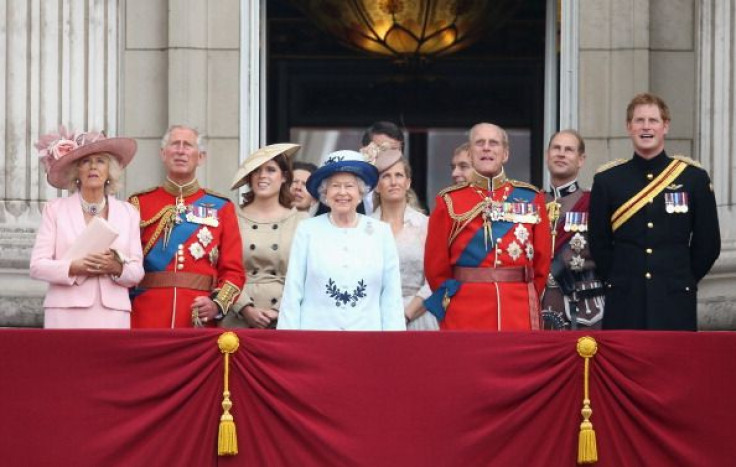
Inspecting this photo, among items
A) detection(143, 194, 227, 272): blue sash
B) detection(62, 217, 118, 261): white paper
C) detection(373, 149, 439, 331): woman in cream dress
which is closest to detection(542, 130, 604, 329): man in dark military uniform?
detection(373, 149, 439, 331): woman in cream dress

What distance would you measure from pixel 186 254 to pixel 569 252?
209cm

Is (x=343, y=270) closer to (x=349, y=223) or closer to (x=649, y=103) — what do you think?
(x=349, y=223)

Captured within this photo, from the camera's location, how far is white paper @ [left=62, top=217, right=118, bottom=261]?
36.7 feet

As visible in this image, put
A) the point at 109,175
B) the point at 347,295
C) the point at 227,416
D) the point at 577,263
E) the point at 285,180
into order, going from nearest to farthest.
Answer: the point at 227,416
the point at 347,295
the point at 109,175
the point at 577,263
the point at 285,180

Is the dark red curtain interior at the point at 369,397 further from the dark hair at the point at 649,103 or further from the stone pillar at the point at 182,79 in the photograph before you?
the stone pillar at the point at 182,79

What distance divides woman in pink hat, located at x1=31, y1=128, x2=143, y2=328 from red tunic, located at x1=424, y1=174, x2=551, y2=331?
161 cm

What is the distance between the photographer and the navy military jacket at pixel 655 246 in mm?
11484

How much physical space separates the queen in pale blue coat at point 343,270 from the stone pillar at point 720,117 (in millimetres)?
2919

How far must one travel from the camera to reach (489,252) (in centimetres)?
1180

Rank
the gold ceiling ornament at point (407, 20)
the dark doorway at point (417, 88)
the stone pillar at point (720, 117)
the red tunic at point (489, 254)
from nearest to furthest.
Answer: the red tunic at point (489, 254) → the stone pillar at point (720, 117) → the gold ceiling ornament at point (407, 20) → the dark doorway at point (417, 88)

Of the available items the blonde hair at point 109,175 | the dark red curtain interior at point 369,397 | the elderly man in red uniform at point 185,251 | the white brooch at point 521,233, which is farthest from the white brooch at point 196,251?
the white brooch at point 521,233

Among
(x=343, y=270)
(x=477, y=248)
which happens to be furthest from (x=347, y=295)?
(x=477, y=248)

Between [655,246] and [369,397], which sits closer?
[369,397]

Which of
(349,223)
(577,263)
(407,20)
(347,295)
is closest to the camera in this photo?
(347,295)
